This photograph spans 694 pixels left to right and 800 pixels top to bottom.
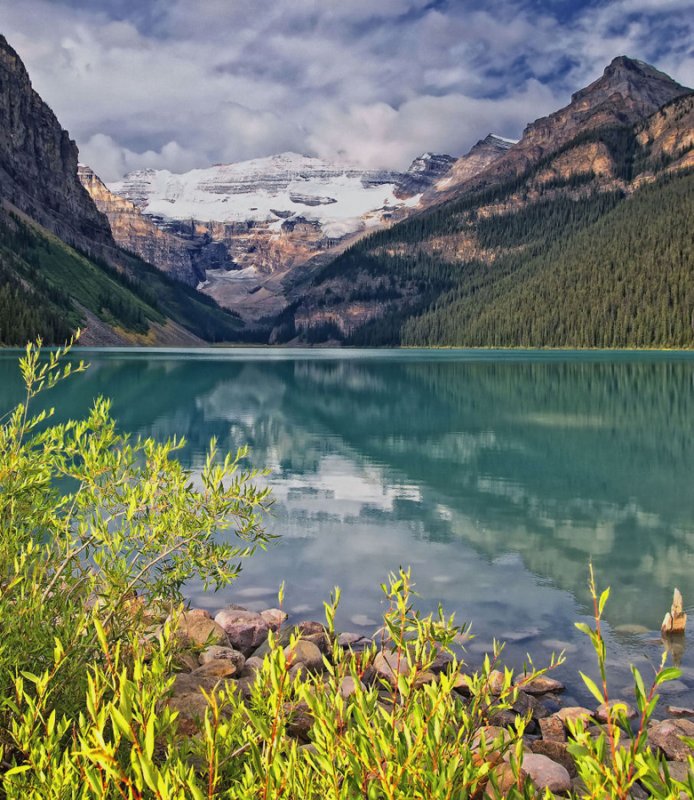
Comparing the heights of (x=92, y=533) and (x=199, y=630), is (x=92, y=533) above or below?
above

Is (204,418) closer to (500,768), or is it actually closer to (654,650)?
(654,650)

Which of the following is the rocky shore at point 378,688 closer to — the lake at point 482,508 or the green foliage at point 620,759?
the lake at point 482,508

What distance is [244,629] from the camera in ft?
36.3

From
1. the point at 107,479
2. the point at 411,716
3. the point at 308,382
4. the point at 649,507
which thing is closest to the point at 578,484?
the point at 649,507

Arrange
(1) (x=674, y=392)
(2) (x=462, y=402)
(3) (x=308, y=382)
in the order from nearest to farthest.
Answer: (2) (x=462, y=402)
(1) (x=674, y=392)
(3) (x=308, y=382)

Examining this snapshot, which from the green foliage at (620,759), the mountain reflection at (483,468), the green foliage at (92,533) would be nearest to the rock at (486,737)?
the green foliage at (620,759)

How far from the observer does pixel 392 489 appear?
2380cm

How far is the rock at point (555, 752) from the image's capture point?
24.0ft

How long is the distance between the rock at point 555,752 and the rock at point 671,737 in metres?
1.05

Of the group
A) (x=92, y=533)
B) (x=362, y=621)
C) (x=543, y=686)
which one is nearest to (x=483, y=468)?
(x=362, y=621)

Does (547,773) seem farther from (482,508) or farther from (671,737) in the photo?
(482,508)

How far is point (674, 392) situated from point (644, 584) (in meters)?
48.1

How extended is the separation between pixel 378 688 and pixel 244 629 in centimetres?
293

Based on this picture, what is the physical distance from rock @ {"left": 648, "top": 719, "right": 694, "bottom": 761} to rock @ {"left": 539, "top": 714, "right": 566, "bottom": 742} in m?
0.98
